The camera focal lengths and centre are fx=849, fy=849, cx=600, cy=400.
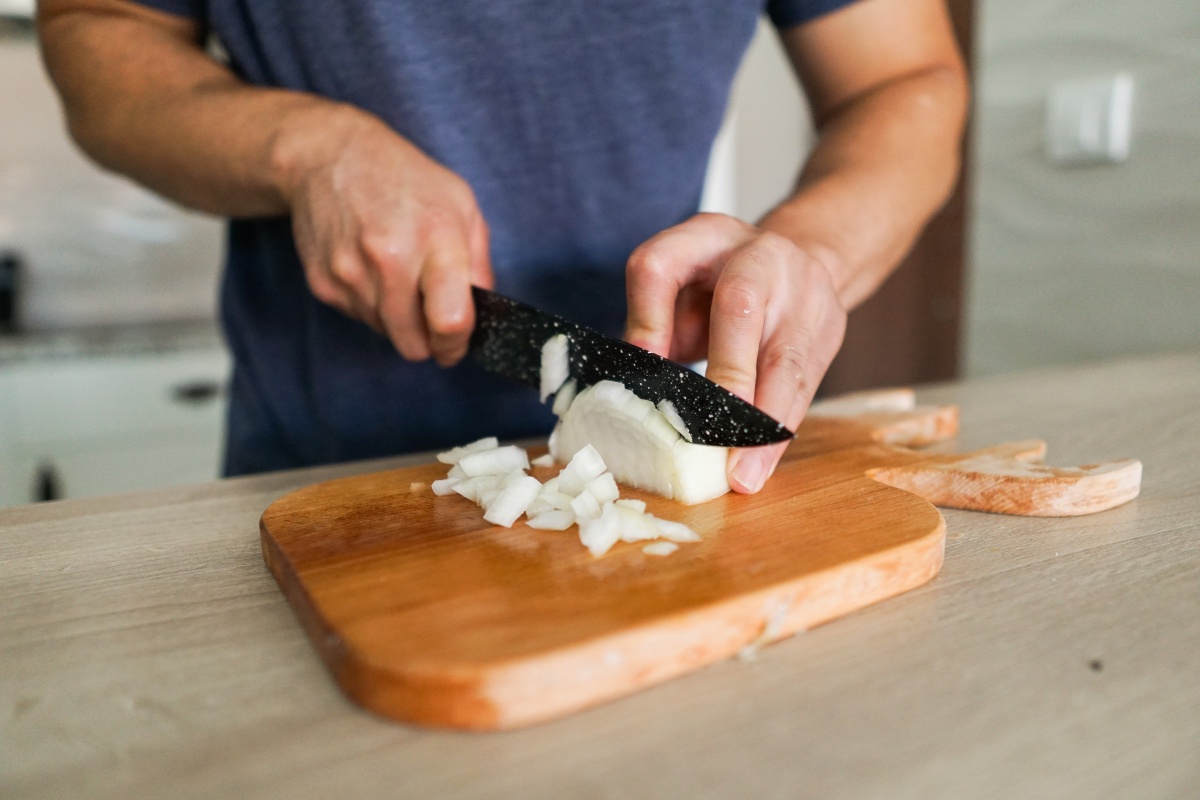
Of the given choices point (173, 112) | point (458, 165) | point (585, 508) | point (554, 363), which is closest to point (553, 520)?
point (585, 508)

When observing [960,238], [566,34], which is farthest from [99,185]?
[960,238]

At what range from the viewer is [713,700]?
19.5 inches

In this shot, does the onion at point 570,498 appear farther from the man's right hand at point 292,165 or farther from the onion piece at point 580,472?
the man's right hand at point 292,165

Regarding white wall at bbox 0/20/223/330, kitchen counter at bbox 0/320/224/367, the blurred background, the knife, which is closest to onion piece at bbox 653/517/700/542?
the knife

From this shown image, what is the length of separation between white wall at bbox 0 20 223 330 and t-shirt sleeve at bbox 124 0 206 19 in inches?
80.7

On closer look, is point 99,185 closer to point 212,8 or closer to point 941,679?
point 212,8

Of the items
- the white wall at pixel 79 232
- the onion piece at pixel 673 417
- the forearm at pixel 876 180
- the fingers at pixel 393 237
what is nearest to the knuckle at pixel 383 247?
the fingers at pixel 393 237

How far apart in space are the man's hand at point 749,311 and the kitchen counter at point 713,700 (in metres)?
0.19

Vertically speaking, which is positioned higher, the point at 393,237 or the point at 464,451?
the point at 393,237

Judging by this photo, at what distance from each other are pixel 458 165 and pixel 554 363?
0.39m

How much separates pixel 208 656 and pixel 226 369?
7.10 feet

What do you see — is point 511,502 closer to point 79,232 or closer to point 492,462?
point 492,462

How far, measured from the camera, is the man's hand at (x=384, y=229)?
871 mm

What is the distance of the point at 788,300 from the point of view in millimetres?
768
